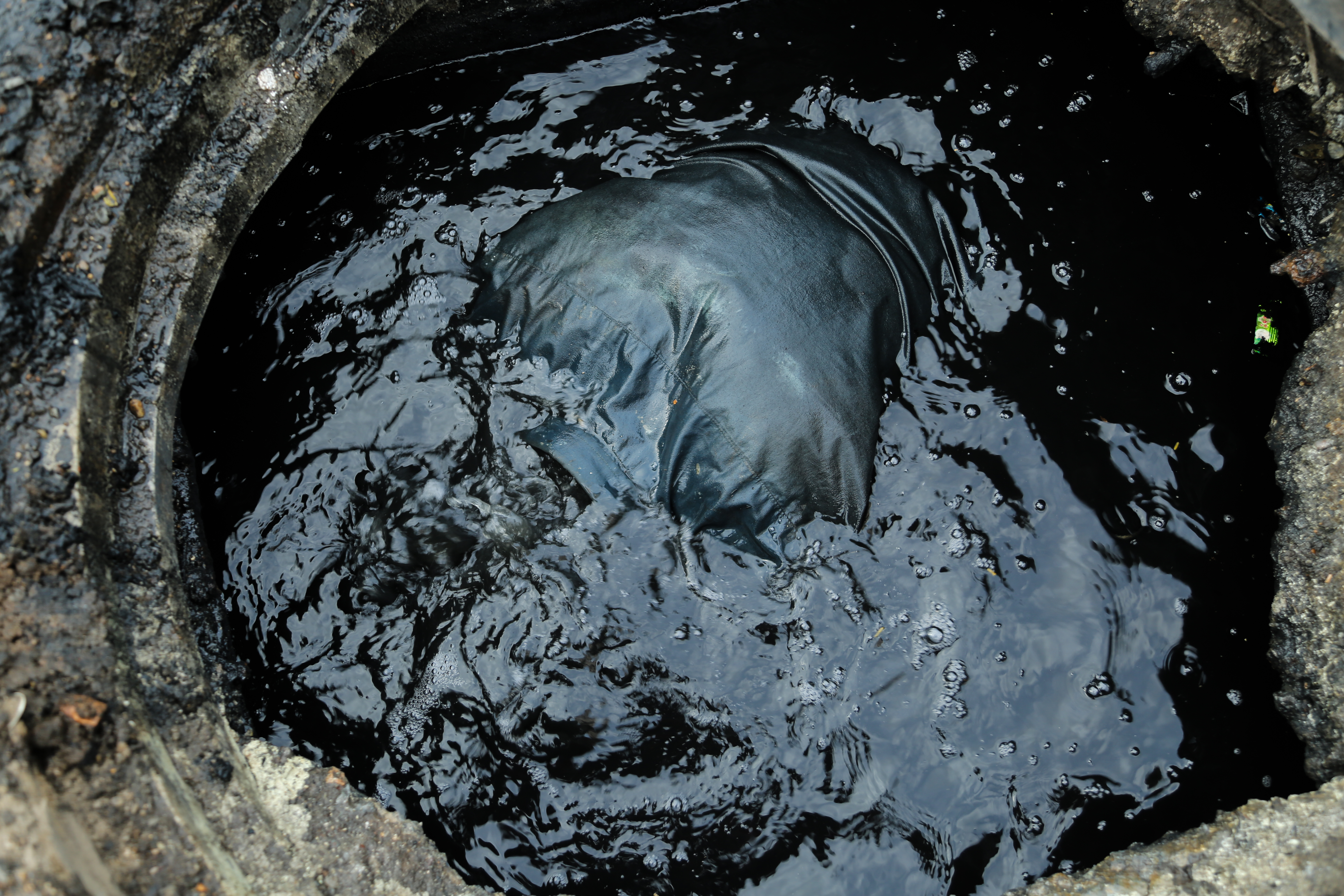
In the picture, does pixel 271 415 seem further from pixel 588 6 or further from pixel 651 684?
pixel 588 6

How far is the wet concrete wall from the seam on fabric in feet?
3.36

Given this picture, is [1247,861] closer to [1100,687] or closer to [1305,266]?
[1100,687]

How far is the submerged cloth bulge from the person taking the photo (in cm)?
246

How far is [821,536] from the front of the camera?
2.74 metres

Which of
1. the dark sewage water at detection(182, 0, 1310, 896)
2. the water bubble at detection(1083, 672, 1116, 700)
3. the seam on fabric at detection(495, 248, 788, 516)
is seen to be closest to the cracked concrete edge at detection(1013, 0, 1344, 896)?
the dark sewage water at detection(182, 0, 1310, 896)

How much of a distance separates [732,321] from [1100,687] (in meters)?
1.80

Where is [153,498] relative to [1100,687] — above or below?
above

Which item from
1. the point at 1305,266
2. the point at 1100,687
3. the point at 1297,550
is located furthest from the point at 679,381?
the point at 1305,266

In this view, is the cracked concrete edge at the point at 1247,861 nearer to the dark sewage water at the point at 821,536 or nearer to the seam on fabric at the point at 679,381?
the dark sewage water at the point at 821,536

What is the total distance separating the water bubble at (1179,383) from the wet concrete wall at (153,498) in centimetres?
41

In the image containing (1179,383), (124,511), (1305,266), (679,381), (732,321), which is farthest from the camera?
(1179,383)

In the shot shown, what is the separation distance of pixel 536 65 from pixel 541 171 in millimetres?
612

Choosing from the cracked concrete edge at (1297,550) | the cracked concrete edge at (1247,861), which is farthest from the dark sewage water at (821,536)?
the cracked concrete edge at (1247,861)

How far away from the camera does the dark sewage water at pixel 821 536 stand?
99.4 inches
